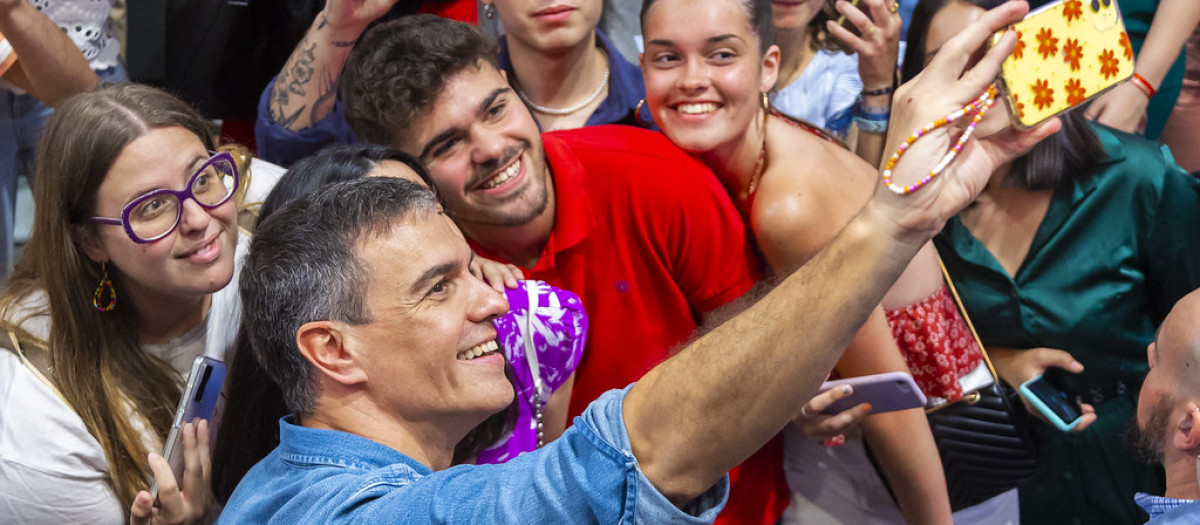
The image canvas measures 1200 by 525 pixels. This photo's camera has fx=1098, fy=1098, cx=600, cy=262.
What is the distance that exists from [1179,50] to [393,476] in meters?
2.63

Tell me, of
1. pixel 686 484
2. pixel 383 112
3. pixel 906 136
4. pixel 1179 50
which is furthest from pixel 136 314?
pixel 1179 50

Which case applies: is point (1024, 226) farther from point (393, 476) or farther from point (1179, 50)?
point (393, 476)

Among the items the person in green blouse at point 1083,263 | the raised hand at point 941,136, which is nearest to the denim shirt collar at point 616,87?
the person in green blouse at point 1083,263

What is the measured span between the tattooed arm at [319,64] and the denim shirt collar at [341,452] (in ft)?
4.73

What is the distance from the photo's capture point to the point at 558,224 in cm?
246

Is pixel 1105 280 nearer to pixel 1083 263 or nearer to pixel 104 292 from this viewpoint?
pixel 1083 263

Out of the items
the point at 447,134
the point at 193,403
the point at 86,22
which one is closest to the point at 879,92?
the point at 447,134

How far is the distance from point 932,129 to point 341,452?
0.92 m

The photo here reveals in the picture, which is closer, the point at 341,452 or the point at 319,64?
the point at 341,452

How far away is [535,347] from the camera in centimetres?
212

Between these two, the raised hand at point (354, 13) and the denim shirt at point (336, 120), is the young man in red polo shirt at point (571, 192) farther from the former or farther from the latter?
the denim shirt at point (336, 120)

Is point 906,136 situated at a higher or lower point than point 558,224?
higher

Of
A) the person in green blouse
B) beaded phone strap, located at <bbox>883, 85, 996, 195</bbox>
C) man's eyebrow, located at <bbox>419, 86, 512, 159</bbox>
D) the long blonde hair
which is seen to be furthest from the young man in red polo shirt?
beaded phone strap, located at <bbox>883, 85, 996, 195</bbox>

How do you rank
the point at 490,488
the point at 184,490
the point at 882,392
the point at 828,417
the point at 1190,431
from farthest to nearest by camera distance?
the point at 828,417 < the point at 882,392 < the point at 184,490 < the point at 1190,431 < the point at 490,488
